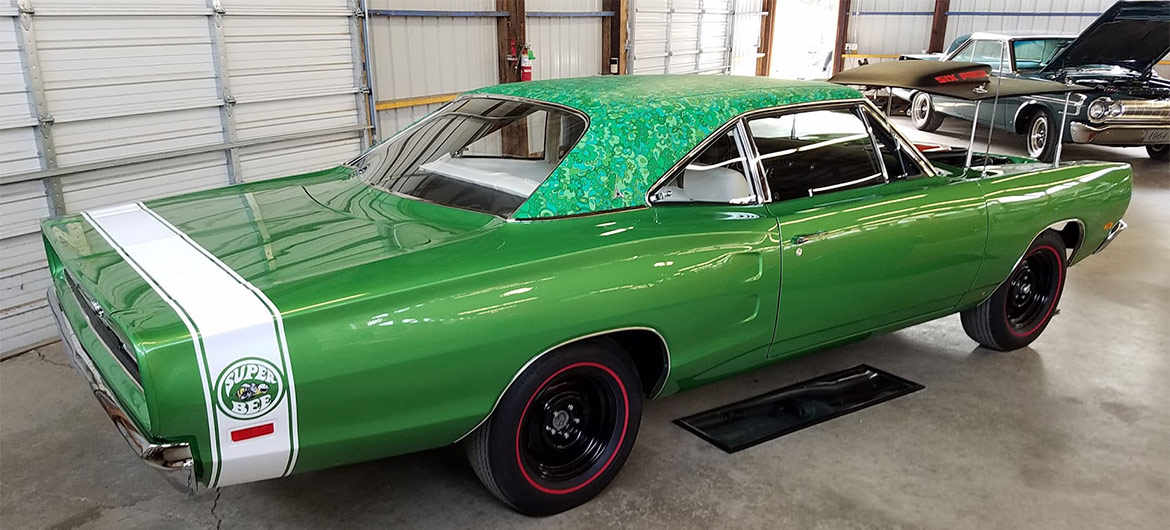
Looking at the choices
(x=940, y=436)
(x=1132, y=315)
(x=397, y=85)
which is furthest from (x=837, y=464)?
(x=397, y=85)

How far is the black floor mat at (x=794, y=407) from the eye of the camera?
338 cm

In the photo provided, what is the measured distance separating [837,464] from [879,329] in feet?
2.17

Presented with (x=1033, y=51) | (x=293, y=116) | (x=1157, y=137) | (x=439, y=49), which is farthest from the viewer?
(x=1033, y=51)

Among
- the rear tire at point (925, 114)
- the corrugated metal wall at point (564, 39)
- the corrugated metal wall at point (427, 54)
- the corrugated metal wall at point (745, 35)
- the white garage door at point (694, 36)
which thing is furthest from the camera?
the corrugated metal wall at point (745, 35)

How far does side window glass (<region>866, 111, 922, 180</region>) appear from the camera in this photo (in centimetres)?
364

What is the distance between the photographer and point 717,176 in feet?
10.4

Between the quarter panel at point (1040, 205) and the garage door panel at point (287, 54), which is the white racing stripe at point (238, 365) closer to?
the quarter panel at point (1040, 205)

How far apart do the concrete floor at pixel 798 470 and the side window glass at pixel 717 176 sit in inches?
39.4

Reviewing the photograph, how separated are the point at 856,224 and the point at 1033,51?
953cm

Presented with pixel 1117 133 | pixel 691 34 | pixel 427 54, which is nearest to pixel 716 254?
pixel 427 54

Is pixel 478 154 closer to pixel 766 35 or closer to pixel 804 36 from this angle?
pixel 766 35

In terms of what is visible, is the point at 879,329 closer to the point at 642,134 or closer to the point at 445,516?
the point at 642,134

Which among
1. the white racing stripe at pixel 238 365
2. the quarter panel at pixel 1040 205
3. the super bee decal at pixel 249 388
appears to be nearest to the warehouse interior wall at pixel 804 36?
the quarter panel at pixel 1040 205

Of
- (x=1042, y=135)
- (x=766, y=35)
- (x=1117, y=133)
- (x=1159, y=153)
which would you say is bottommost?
(x=1159, y=153)
